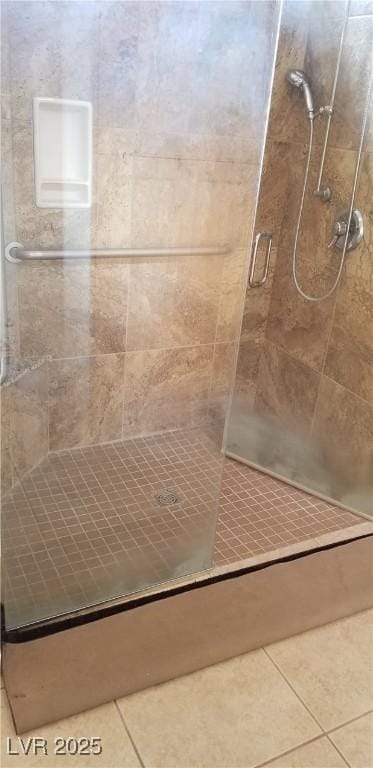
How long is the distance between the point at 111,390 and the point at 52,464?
403 mm

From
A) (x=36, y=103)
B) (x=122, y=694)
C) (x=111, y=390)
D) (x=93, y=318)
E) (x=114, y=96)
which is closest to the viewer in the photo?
(x=122, y=694)

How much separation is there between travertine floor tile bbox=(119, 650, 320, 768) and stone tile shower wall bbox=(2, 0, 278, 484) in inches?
30.8

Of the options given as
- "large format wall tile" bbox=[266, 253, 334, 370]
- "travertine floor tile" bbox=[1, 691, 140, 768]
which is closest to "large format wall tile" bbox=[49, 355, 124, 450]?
"large format wall tile" bbox=[266, 253, 334, 370]

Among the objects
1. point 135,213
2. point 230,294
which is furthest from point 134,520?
point 135,213

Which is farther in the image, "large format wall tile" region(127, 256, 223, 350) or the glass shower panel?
"large format wall tile" region(127, 256, 223, 350)

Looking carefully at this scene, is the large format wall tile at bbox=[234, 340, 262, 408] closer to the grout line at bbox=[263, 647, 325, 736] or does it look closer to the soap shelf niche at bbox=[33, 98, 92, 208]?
the soap shelf niche at bbox=[33, 98, 92, 208]

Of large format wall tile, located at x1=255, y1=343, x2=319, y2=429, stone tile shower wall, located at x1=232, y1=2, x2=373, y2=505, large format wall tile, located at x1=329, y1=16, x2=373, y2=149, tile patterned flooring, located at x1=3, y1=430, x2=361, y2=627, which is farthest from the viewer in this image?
large format wall tile, located at x1=255, y1=343, x2=319, y2=429


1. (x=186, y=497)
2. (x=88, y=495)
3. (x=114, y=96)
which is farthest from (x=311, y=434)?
(x=114, y=96)

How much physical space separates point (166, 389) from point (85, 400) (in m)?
0.37

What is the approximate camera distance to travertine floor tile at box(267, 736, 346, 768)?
4.62ft

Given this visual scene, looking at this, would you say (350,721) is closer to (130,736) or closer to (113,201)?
(130,736)

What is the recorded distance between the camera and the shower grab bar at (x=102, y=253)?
2.02 metres

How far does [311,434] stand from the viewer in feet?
8.68

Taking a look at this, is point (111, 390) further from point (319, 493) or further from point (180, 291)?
point (319, 493)
